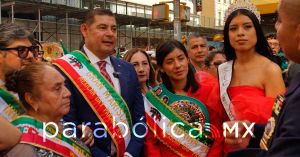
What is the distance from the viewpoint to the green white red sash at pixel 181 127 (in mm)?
2857

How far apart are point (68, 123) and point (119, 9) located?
74.5 feet

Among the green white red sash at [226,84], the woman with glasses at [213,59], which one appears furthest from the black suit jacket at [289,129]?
the woman with glasses at [213,59]

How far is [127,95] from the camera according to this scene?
301 centimetres

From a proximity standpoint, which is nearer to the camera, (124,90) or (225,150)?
(225,150)

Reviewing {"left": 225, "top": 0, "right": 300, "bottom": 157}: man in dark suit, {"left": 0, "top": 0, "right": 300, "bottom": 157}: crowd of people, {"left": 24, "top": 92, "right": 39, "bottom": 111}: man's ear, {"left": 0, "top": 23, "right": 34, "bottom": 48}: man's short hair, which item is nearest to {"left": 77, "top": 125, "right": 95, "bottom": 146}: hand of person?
{"left": 0, "top": 0, "right": 300, "bottom": 157}: crowd of people

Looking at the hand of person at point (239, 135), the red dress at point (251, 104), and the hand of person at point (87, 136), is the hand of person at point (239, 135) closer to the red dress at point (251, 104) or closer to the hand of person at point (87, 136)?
the red dress at point (251, 104)

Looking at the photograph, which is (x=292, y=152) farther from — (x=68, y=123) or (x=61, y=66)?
(x=61, y=66)

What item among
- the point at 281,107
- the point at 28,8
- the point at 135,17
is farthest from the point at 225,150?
the point at 135,17

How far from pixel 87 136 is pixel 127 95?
0.50 meters

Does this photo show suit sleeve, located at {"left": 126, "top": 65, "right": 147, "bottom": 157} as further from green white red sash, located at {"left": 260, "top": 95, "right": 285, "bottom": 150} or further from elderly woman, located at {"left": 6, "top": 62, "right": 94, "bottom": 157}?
green white red sash, located at {"left": 260, "top": 95, "right": 285, "bottom": 150}

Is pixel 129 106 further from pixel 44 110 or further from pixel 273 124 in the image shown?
pixel 273 124

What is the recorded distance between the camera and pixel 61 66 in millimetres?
2883

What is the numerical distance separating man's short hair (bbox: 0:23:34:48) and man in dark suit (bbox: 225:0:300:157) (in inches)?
83.7

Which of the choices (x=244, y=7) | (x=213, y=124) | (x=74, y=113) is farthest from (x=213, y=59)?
(x=74, y=113)
